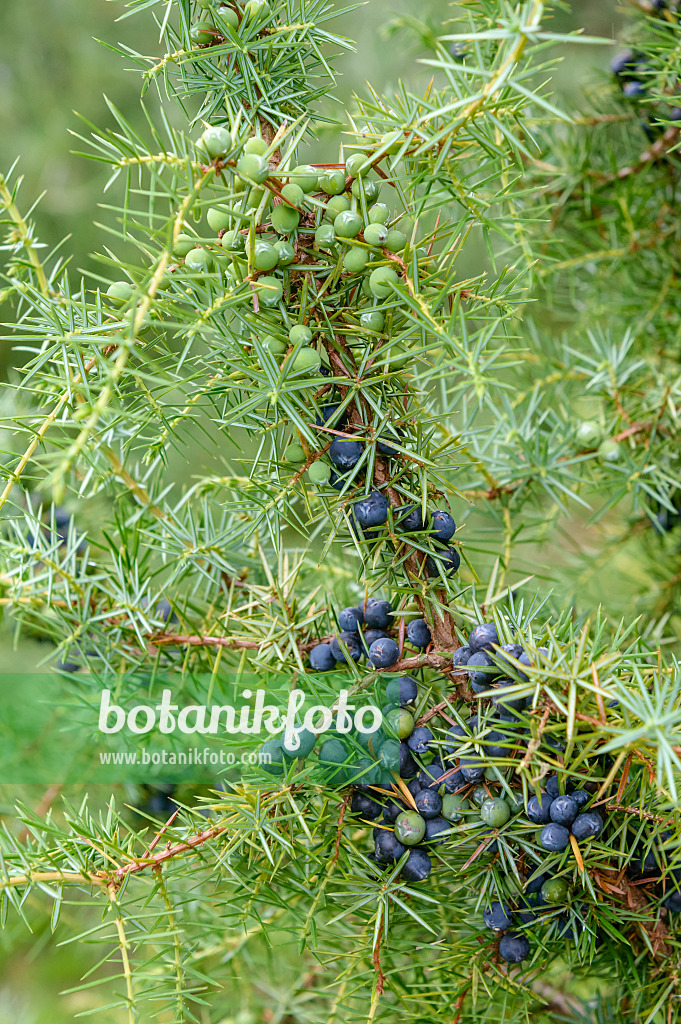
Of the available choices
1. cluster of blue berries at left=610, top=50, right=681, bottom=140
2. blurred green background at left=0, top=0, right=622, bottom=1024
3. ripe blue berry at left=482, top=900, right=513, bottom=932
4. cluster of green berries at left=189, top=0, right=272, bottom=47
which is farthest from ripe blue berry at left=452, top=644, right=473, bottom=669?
blurred green background at left=0, top=0, right=622, bottom=1024

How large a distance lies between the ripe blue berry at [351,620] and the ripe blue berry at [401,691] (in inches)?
1.4

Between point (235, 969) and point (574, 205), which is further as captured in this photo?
point (574, 205)

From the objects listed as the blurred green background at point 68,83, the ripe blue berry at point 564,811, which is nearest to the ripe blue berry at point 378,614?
the ripe blue berry at point 564,811

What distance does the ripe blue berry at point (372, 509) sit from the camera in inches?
12.0

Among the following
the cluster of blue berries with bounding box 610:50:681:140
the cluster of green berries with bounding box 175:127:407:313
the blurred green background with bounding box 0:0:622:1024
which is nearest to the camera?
the cluster of green berries with bounding box 175:127:407:313

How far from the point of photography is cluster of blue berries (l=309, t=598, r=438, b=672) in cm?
32

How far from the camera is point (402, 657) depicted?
0.33 m

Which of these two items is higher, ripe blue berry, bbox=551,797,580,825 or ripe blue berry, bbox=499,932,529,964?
ripe blue berry, bbox=551,797,580,825

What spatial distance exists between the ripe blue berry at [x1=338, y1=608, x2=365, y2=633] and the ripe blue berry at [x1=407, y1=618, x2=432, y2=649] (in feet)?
0.09

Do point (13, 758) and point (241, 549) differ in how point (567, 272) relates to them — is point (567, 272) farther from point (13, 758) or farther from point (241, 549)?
point (13, 758)

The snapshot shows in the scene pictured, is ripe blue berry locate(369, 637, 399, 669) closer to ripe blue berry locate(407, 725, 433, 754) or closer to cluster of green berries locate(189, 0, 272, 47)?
ripe blue berry locate(407, 725, 433, 754)

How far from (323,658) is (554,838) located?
0.41 ft

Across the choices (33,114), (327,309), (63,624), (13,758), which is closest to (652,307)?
(327,309)

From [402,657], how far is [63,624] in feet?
0.60
